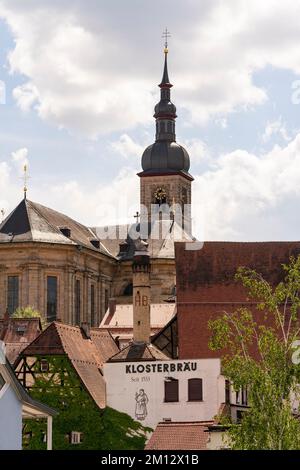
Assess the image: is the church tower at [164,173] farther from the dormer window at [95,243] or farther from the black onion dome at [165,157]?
the dormer window at [95,243]

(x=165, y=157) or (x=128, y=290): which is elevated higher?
(x=165, y=157)

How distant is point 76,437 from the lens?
2313 inches

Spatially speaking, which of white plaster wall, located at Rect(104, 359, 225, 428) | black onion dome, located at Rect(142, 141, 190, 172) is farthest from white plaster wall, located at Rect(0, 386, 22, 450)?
black onion dome, located at Rect(142, 141, 190, 172)

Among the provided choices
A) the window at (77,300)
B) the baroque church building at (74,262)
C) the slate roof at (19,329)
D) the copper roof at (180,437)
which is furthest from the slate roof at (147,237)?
the copper roof at (180,437)

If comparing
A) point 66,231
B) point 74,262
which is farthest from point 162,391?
point 66,231

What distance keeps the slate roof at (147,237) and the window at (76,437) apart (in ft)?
160

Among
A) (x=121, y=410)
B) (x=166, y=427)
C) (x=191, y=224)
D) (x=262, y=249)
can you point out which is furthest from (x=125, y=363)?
(x=191, y=224)

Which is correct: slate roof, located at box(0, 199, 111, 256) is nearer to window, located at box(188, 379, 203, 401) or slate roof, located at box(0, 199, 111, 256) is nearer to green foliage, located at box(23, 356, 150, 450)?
green foliage, located at box(23, 356, 150, 450)

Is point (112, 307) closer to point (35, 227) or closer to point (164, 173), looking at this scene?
point (35, 227)

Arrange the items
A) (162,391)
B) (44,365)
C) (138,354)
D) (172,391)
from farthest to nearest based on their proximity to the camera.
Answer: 1. (138,354)
2. (44,365)
3. (162,391)
4. (172,391)

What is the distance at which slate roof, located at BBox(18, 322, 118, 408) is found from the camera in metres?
60.6

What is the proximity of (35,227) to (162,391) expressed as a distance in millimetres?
41344

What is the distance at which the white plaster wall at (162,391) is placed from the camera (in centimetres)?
5938

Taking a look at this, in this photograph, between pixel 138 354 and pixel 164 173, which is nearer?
pixel 138 354
